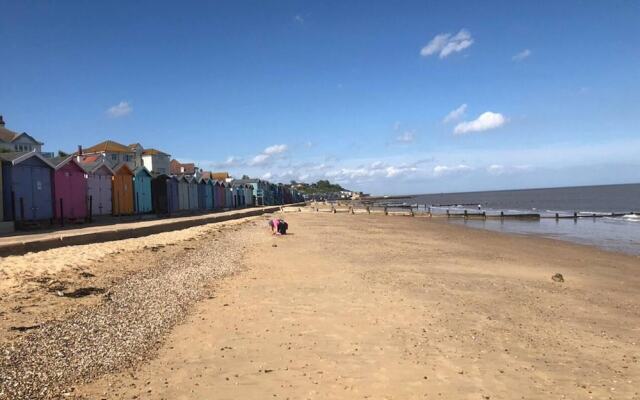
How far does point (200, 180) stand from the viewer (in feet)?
176

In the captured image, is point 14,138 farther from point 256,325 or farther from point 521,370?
point 521,370

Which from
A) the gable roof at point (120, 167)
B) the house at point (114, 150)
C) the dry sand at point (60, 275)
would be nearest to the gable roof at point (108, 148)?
the house at point (114, 150)

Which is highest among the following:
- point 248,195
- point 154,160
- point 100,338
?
point 154,160

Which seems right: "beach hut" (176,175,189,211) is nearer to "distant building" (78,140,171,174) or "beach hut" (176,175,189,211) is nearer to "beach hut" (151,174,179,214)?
"beach hut" (151,174,179,214)

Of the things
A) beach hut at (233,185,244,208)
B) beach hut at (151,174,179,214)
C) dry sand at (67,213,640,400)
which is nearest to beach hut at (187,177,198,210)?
beach hut at (151,174,179,214)

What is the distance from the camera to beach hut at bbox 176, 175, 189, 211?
149 ft

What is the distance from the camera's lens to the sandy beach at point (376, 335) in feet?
20.0

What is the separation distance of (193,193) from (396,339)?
4501cm

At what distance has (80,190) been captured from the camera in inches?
1098

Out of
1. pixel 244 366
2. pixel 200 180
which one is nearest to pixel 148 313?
pixel 244 366

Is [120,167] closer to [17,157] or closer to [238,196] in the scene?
[17,157]

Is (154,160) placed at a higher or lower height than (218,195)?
higher

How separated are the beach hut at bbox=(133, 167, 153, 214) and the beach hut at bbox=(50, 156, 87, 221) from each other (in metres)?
7.25

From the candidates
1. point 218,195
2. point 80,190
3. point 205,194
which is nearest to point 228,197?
point 218,195
